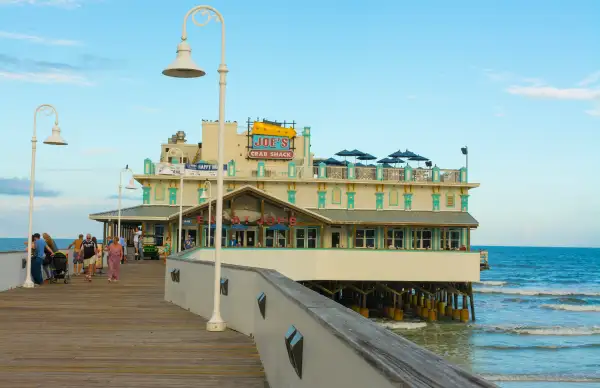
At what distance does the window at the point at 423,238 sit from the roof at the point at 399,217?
123 centimetres

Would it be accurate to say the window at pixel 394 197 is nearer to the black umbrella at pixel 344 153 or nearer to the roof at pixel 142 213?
the black umbrella at pixel 344 153

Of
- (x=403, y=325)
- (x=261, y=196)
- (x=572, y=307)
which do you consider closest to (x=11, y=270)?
(x=261, y=196)

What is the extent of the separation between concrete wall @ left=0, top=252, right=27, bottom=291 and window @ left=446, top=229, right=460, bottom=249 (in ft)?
120

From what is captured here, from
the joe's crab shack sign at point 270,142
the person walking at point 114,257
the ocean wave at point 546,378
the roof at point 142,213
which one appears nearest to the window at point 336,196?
the joe's crab shack sign at point 270,142

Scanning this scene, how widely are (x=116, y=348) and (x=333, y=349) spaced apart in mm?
6555

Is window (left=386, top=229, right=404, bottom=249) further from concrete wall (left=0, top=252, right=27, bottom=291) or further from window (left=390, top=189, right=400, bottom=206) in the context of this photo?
concrete wall (left=0, top=252, right=27, bottom=291)

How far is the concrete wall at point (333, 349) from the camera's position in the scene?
2637 mm

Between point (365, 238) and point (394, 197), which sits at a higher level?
point (394, 197)

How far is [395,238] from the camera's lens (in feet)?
174

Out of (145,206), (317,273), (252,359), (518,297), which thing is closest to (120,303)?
(252,359)

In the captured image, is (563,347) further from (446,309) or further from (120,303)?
(120,303)

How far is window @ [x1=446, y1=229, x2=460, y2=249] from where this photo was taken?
53.4 m

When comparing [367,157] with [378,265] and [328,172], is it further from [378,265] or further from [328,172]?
[378,265]

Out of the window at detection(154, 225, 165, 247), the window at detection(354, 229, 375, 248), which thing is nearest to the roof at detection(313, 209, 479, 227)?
the window at detection(354, 229, 375, 248)
